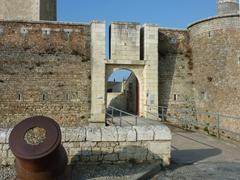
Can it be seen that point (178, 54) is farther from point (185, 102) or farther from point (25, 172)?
point (25, 172)

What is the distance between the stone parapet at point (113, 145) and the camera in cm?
611

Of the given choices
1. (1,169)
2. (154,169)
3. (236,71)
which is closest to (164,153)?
(154,169)

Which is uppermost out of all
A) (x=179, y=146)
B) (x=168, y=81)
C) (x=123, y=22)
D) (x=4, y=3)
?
(x=4, y=3)

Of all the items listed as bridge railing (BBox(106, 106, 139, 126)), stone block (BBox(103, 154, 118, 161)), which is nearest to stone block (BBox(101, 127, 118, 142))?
stone block (BBox(103, 154, 118, 161))

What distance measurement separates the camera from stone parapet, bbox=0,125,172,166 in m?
6.11

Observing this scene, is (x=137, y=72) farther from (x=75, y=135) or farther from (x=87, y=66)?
(x=75, y=135)

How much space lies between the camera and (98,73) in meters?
15.1

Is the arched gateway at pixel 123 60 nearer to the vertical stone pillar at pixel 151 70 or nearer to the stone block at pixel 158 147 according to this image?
the vertical stone pillar at pixel 151 70

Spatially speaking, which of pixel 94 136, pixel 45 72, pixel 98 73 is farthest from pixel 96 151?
pixel 45 72

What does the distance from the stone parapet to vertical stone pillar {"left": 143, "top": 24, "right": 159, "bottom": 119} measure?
9085 millimetres

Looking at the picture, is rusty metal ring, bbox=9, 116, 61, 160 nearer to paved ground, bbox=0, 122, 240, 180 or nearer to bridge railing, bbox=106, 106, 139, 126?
paved ground, bbox=0, 122, 240, 180

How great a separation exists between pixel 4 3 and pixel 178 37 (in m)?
10.3

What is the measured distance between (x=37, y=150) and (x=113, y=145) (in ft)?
6.02

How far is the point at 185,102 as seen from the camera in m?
16.4
